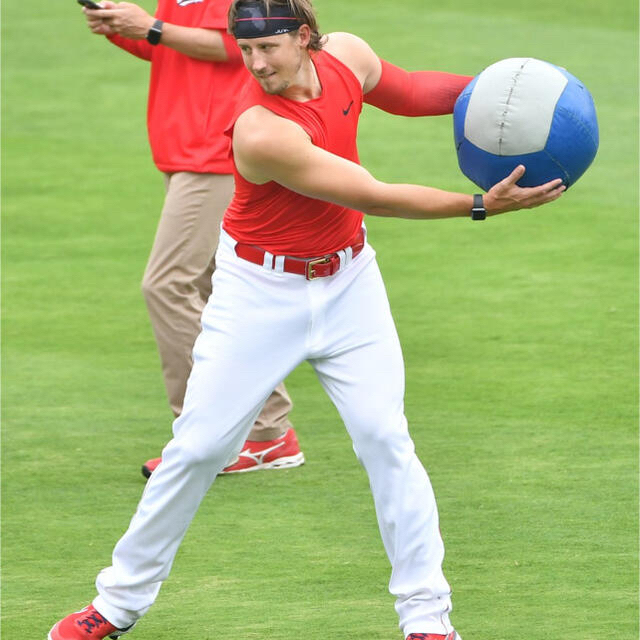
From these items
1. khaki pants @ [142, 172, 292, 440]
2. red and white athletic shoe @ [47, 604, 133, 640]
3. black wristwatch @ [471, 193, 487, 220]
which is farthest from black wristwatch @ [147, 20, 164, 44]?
red and white athletic shoe @ [47, 604, 133, 640]

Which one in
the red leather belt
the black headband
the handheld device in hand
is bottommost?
the red leather belt

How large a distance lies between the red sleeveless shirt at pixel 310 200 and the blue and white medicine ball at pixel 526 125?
453 mm

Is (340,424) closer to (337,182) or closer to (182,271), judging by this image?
(182,271)

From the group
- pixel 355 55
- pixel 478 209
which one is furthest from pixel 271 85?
pixel 478 209

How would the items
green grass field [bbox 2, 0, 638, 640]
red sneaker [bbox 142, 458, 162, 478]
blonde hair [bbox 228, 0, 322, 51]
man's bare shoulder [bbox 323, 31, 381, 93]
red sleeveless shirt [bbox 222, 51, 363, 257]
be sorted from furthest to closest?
red sneaker [bbox 142, 458, 162, 478] < green grass field [bbox 2, 0, 638, 640] < man's bare shoulder [bbox 323, 31, 381, 93] < red sleeveless shirt [bbox 222, 51, 363, 257] < blonde hair [bbox 228, 0, 322, 51]

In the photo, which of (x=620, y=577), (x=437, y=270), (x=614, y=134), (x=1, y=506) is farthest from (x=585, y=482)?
(x=614, y=134)

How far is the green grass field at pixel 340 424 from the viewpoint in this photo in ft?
18.9

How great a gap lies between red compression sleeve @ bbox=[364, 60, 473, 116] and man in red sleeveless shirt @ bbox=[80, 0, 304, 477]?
163cm

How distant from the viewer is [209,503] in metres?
6.84

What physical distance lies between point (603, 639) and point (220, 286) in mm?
1944

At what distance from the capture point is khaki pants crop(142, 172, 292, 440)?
23.6ft

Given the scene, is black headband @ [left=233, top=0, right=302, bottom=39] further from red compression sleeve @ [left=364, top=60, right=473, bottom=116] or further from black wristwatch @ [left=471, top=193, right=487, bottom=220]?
black wristwatch @ [left=471, top=193, right=487, bottom=220]

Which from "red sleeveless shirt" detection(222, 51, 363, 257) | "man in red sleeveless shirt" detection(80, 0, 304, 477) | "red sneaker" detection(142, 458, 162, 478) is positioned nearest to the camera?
"red sleeveless shirt" detection(222, 51, 363, 257)

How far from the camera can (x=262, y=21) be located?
4.96 m
